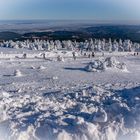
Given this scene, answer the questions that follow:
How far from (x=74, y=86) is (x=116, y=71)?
193 inches

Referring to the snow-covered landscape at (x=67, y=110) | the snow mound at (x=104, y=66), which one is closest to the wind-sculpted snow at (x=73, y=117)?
the snow-covered landscape at (x=67, y=110)

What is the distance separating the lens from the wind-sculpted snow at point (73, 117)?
29.8ft

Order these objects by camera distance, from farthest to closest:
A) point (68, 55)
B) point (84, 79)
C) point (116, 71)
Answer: point (68, 55) → point (116, 71) → point (84, 79)

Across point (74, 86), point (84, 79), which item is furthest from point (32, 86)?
point (84, 79)

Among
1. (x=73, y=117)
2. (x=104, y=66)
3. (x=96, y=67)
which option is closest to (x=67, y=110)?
(x=73, y=117)

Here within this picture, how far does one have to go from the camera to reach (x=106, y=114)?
31.7ft

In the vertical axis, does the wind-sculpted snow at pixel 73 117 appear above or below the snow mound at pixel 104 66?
above

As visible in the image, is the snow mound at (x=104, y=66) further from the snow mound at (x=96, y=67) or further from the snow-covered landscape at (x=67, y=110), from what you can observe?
the snow-covered landscape at (x=67, y=110)

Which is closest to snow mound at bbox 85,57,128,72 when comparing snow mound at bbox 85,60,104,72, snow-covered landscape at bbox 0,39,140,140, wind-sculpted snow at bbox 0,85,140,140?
snow mound at bbox 85,60,104,72

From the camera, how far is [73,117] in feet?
32.2

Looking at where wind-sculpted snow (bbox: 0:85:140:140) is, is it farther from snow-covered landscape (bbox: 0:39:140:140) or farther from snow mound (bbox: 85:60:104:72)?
snow mound (bbox: 85:60:104:72)

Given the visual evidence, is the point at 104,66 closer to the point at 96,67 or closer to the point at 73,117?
the point at 96,67

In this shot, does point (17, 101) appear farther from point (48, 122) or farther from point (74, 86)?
point (74, 86)

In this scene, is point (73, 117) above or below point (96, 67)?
above
